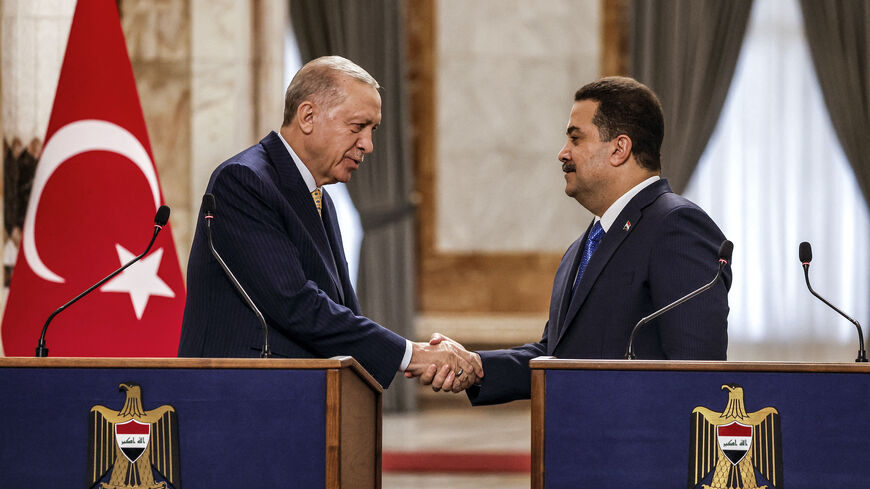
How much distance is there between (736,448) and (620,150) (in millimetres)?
1102

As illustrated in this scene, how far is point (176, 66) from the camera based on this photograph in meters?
5.60

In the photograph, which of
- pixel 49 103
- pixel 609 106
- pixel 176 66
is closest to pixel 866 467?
pixel 609 106

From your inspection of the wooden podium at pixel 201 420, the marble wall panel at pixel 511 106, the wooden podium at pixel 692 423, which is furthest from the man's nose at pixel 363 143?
the marble wall panel at pixel 511 106

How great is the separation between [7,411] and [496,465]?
13.8 ft

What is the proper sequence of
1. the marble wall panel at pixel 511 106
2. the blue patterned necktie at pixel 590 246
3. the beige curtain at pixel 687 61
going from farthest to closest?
the marble wall panel at pixel 511 106 → the beige curtain at pixel 687 61 → the blue patterned necktie at pixel 590 246

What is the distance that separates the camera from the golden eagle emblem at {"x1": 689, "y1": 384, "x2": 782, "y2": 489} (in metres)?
2.04

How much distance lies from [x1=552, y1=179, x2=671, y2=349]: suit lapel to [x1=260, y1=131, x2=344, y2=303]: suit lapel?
661 mm

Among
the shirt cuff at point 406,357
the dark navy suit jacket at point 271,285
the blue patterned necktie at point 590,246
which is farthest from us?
the blue patterned necktie at point 590,246

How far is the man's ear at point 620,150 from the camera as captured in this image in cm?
291

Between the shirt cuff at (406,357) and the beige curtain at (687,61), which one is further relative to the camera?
the beige curtain at (687,61)

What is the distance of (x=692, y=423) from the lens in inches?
81.8

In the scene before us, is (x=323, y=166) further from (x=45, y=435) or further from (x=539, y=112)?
(x=539, y=112)

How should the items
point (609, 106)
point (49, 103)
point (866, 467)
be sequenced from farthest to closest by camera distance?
1. point (49, 103)
2. point (609, 106)
3. point (866, 467)

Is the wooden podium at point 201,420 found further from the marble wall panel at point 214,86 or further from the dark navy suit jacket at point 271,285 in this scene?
the marble wall panel at point 214,86
